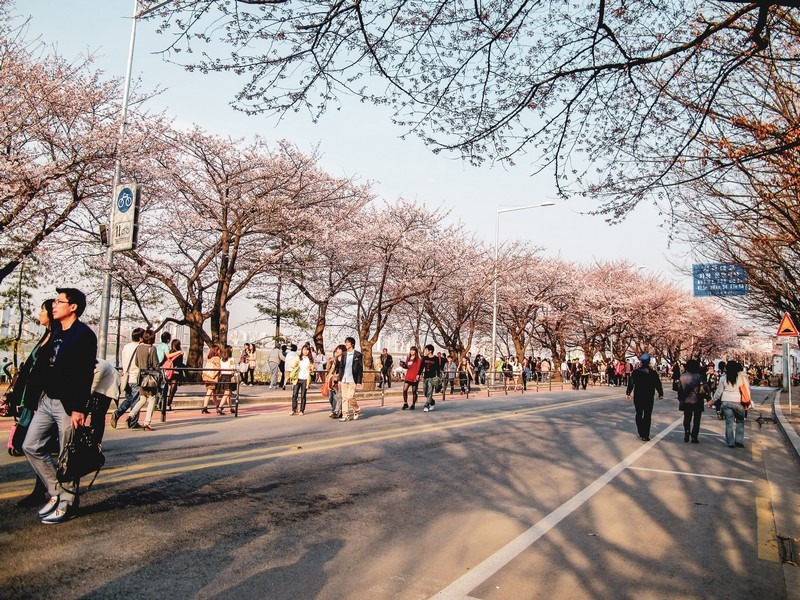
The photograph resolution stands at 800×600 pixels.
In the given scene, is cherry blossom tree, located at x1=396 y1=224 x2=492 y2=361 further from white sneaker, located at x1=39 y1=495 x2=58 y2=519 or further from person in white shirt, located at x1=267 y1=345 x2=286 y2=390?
white sneaker, located at x1=39 y1=495 x2=58 y2=519

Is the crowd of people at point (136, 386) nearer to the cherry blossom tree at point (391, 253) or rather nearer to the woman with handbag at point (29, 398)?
the woman with handbag at point (29, 398)

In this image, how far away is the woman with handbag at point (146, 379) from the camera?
11102mm

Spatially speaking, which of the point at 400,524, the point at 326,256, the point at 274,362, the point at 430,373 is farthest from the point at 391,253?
the point at 400,524

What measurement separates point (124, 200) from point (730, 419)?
14041mm

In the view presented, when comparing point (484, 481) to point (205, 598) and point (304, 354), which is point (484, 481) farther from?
point (304, 354)

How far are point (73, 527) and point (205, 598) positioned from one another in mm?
1829

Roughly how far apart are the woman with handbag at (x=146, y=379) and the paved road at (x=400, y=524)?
1.19 metres

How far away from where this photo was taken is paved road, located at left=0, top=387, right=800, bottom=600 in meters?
3.92

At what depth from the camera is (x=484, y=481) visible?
7363mm

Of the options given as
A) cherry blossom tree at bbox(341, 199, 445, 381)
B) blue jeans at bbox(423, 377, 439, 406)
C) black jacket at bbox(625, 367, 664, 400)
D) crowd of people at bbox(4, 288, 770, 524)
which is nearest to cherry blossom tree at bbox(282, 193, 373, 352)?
cherry blossom tree at bbox(341, 199, 445, 381)

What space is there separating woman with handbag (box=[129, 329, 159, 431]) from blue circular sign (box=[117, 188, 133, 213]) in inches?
167


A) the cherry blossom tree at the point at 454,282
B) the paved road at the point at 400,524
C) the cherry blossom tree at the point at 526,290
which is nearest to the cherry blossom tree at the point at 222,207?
the cherry blossom tree at the point at 454,282

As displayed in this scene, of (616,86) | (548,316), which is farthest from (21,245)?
(548,316)

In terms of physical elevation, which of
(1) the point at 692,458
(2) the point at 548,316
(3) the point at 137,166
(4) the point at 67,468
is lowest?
(1) the point at 692,458
